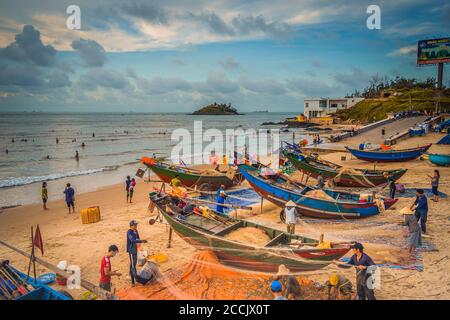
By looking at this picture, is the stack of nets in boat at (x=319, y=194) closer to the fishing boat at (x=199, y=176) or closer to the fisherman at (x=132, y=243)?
the fishing boat at (x=199, y=176)

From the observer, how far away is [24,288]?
674 cm

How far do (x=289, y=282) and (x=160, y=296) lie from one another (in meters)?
3.06

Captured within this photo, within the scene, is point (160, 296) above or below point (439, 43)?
below

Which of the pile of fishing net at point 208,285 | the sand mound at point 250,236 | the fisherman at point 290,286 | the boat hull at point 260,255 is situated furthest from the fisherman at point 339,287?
the sand mound at point 250,236

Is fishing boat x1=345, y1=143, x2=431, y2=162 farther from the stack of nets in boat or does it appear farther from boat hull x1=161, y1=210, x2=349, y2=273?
boat hull x1=161, y1=210, x2=349, y2=273

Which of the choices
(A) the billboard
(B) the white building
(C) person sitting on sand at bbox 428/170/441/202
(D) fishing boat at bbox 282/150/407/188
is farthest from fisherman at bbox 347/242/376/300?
(B) the white building

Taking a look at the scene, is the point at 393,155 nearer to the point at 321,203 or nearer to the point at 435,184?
the point at 435,184

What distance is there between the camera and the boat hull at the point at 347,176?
1730 centimetres

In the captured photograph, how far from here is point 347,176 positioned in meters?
18.0

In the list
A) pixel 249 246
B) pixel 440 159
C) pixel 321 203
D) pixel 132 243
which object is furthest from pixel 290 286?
pixel 440 159

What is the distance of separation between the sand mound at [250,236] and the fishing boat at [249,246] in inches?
4.2

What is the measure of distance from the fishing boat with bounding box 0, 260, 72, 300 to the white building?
8966 cm
